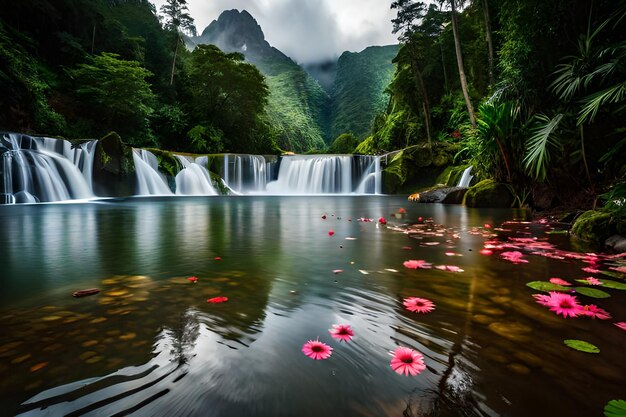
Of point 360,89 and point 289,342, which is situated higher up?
point 360,89

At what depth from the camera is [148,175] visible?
54.6ft

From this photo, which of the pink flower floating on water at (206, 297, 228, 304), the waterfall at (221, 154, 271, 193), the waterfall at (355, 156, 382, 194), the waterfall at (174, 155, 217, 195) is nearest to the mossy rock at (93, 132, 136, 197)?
the waterfall at (174, 155, 217, 195)

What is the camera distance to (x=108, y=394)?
0.92 meters

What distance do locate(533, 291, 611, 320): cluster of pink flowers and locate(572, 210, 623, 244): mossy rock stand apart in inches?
89.8

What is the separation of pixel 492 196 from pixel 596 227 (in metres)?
5.35

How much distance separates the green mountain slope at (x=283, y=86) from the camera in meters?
60.4

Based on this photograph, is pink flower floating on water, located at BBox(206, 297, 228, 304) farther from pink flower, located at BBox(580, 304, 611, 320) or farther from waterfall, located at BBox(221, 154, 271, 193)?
waterfall, located at BBox(221, 154, 271, 193)

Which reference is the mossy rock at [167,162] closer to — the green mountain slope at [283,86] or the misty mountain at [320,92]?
the green mountain slope at [283,86]

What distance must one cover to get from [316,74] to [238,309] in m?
121

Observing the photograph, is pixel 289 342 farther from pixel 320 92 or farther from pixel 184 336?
pixel 320 92

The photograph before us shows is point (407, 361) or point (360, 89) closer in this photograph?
point (407, 361)

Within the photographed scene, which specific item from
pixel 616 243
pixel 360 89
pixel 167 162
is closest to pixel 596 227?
pixel 616 243

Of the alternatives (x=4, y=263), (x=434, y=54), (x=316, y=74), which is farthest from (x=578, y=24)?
(x=316, y=74)

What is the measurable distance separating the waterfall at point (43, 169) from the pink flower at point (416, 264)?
1384 centimetres
